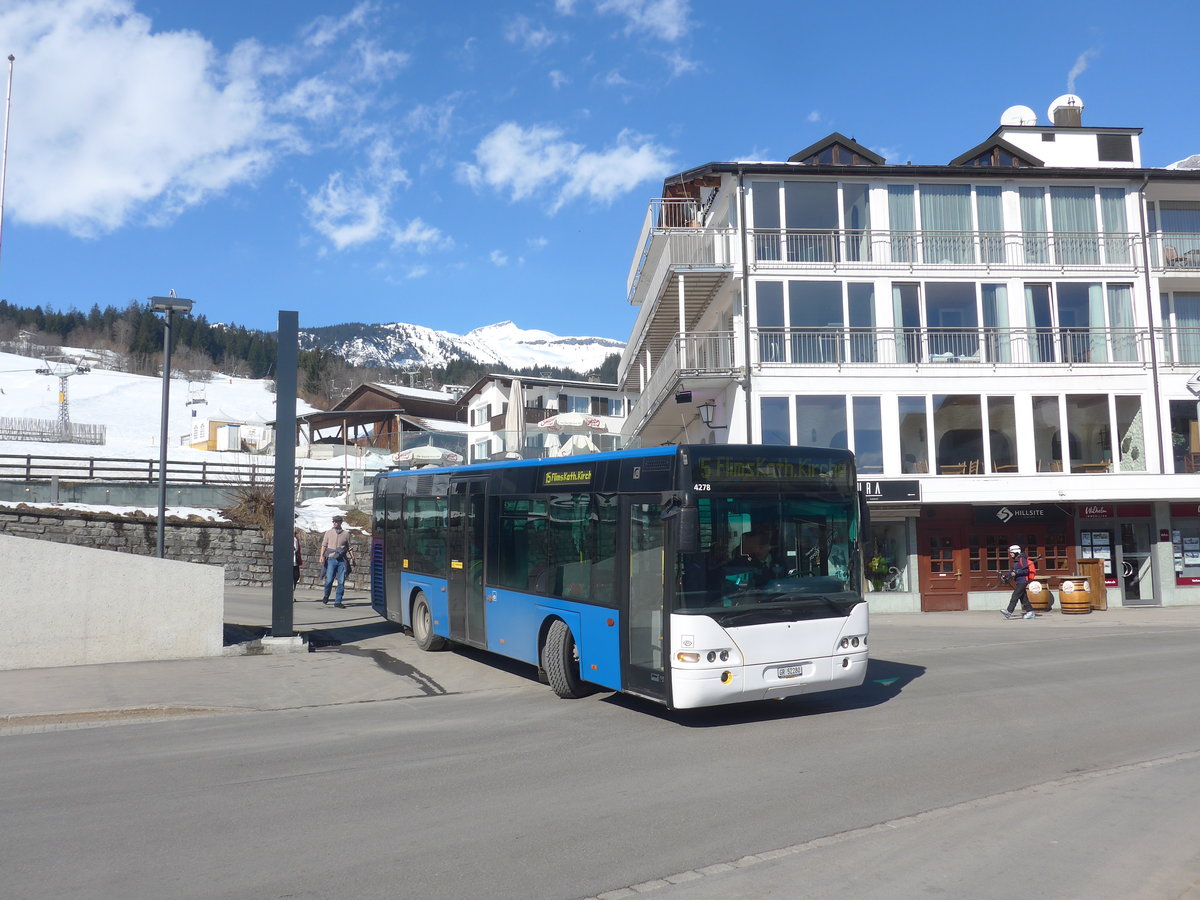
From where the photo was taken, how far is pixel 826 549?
10195 mm

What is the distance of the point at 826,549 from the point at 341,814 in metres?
5.55

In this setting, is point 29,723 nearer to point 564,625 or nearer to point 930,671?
point 564,625

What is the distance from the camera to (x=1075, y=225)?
2825cm

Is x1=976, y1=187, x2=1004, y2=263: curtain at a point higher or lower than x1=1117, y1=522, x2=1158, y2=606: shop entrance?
higher

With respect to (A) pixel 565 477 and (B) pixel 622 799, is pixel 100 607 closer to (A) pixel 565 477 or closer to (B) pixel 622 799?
(A) pixel 565 477

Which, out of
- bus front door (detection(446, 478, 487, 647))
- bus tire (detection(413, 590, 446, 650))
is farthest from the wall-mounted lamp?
bus front door (detection(446, 478, 487, 647))

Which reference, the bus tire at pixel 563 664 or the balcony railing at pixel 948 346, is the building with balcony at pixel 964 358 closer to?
the balcony railing at pixel 948 346

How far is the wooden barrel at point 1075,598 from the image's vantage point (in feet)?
78.3

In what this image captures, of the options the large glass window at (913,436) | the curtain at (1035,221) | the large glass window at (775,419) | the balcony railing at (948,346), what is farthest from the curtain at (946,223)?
the large glass window at (775,419)

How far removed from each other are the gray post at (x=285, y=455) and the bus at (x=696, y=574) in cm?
440

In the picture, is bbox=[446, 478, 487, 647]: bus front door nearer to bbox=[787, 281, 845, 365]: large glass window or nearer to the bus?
the bus

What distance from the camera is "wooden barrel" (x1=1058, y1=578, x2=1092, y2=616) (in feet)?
78.3

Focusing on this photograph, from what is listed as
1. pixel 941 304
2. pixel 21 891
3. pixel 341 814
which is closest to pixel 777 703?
pixel 341 814

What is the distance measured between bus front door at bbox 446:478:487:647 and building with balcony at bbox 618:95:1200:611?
12.4m
